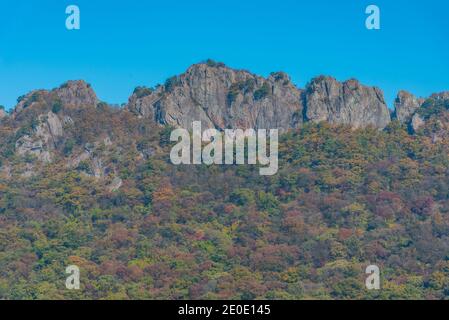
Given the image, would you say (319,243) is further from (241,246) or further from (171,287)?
(171,287)

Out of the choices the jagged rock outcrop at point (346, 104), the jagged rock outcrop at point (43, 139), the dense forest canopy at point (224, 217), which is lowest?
the dense forest canopy at point (224, 217)

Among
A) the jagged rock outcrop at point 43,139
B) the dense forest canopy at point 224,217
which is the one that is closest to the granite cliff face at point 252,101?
the dense forest canopy at point 224,217

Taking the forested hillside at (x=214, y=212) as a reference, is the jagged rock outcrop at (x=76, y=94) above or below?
above

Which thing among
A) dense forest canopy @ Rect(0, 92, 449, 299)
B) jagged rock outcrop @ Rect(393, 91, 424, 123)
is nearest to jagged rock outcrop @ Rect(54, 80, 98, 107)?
dense forest canopy @ Rect(0, 92, 449, 299)

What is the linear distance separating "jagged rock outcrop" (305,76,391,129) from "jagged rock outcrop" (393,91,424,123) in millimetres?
1343

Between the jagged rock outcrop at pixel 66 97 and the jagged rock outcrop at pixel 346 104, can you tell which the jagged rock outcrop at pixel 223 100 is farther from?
the jagged rock outcrop at pixel 66 97

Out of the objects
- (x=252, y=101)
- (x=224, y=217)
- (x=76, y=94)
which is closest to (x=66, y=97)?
(x=76, y=94)

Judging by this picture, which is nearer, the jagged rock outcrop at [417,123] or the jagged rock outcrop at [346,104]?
the jagged rock outcrop at [417,123]

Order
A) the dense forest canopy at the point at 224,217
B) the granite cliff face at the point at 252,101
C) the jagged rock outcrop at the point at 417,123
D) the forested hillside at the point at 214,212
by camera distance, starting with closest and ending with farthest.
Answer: the dense forest canopy at the point at 224,217
the forested hillside at the point at 214,212
the jagged rock outcrop at the point at 417,123
the granite cliff face at the point at 252,101

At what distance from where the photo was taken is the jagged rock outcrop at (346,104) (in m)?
94.2

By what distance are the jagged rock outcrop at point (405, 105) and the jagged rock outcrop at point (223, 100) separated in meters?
7.20

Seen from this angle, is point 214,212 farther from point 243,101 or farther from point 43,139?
point 243,101

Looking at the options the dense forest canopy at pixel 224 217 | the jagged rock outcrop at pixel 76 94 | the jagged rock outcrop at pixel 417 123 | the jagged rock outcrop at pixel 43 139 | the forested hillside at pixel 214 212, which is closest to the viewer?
the dense forest canopy at pixel 224 217
